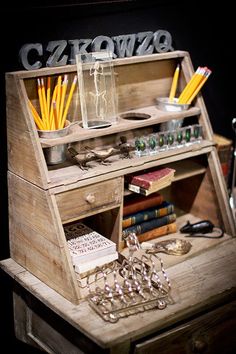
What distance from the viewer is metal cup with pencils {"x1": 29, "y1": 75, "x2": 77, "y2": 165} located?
295cm

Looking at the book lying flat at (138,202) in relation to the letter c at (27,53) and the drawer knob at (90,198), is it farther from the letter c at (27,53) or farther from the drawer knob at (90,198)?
the letter c at (27,53)

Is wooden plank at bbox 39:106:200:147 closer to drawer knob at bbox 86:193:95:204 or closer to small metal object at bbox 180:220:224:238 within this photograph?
drawer knob at bbox 86:193:95:204

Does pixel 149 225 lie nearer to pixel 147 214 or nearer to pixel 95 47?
pixel 147 214

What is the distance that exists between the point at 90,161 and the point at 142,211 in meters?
0.45

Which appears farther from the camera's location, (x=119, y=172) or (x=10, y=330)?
(x=10, y=330)

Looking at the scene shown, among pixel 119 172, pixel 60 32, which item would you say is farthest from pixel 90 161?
pixel 60 32

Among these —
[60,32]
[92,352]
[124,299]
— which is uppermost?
[60,32]

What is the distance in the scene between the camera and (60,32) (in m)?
3.15

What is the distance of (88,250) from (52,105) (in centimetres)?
73

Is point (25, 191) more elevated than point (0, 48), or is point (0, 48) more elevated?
point (0, 48)

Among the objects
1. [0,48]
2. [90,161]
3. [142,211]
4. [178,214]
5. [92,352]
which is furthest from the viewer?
[178,214]

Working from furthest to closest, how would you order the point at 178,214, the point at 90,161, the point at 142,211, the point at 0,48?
the point at 178,214, the point at 142,211, the point at 90,161, the point at 0,48

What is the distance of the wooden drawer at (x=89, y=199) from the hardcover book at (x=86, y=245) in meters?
0.15

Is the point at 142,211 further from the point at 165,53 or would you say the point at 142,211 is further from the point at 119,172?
the point at 165,53
